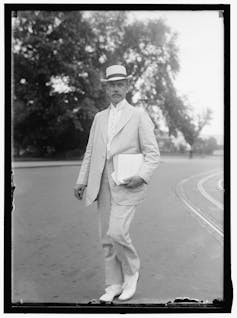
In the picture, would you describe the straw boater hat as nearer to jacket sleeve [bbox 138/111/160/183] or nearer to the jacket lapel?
the jacket lapel

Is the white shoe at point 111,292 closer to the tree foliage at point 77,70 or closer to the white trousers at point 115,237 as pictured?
the white trousers at point 115,237

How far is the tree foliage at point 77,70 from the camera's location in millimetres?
5449

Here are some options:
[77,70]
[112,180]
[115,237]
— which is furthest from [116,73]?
[115,237]

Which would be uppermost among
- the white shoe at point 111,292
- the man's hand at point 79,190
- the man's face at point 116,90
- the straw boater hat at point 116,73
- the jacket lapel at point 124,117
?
the straw boater hat at point 116,73

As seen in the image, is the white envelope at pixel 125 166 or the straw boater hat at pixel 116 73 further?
the straw boater hat at pixel 116 73

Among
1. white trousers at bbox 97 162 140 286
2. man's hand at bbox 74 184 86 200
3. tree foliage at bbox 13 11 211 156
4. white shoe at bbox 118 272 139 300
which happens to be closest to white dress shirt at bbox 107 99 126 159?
tree foliage at bbox 13 11 211 156

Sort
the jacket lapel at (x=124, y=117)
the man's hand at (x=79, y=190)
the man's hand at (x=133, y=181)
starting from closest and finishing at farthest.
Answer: the man's hand at (x=133, y=181), the jacket lapel at (x=124, y=117), the man's hand at (x=79, y=190)

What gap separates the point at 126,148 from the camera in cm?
516

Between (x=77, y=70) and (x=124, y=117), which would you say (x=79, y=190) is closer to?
(x=124, y=117)

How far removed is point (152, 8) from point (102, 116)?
108 cm

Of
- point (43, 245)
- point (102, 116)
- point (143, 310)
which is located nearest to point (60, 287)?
point (43, 245)

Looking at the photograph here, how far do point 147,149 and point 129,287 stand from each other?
125 cm

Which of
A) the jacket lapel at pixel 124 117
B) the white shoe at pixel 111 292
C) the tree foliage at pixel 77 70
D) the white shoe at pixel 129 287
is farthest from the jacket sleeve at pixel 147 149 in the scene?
the white shoe at pixel 111 292

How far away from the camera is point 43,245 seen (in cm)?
548
